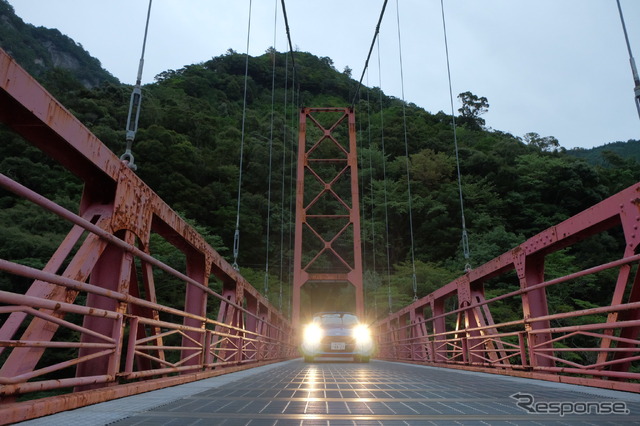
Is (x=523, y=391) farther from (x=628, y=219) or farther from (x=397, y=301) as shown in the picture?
(x=397, y=301)

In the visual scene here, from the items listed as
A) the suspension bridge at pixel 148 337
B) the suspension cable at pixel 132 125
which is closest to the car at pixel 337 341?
the suspension bridge at pixel 148 337

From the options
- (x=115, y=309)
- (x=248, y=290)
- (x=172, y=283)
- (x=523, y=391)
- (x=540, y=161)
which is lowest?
(x=523, y=391)

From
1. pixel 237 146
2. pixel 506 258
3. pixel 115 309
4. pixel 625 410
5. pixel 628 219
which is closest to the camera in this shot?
pixel 625 410

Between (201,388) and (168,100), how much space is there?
41313 millimetres

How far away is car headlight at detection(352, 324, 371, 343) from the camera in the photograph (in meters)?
10.4

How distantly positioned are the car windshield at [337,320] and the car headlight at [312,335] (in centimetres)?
27

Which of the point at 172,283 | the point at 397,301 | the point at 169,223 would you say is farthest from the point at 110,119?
the point at 169,223

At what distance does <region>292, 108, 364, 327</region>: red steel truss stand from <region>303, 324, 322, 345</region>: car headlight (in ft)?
21.9

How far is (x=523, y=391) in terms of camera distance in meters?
3.40

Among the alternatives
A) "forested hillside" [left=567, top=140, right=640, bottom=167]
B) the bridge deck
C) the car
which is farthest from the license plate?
"forested hillside" [left=567, top=140, right=640, bottom=167]

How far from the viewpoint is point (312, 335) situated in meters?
10.4

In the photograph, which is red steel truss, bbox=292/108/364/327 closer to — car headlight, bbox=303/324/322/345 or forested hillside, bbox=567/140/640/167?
car headlight, bbox=303/324/322/345

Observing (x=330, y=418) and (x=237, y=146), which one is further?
(x=237, y=146)

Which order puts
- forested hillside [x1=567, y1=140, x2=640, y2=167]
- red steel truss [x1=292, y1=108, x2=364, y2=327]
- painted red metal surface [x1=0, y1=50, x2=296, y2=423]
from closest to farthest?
1. painted red metal surface [x1=0, y1=50, x2=296, y2=423]
2. red steel truss [x1=292, y1=108, x2=364, y2=327]
3. forested hillside [x1=567, y1=140, x2=640, y2=167]
